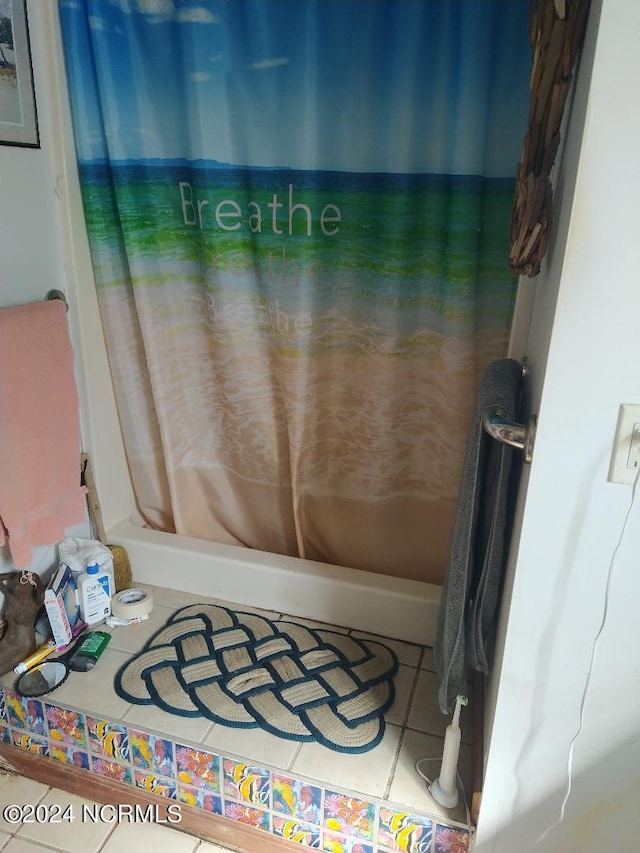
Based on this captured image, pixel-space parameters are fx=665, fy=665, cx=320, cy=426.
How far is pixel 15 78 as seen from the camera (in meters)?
1.57

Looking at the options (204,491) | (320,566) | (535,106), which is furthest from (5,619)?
(535,106)

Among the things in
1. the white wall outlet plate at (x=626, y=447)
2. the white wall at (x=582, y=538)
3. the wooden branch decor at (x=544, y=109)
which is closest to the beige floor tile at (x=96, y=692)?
the white wall at (x=582, y=538)

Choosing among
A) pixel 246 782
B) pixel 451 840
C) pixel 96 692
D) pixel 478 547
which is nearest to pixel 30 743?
pixel 96 692

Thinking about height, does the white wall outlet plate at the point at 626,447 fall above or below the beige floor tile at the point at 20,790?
above

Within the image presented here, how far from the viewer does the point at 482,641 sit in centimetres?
130

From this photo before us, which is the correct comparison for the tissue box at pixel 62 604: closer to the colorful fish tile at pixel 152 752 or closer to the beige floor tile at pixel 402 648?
the colorful fish tile at pixel 152 752

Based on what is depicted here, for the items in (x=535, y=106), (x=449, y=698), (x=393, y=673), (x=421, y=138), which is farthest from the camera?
(x=393, y=673)

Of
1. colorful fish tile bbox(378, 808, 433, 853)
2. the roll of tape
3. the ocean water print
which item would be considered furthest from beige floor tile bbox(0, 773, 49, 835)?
the ocean water print

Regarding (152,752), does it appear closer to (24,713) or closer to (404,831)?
(24,713)

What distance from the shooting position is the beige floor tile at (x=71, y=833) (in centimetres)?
148

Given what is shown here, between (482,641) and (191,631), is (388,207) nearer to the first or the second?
(482,641)

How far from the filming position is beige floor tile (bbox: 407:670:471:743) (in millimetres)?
1536

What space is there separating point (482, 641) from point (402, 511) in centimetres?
64

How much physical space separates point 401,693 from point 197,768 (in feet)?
1.67
